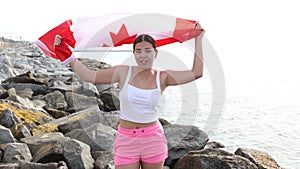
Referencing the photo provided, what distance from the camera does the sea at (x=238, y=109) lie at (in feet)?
31.3

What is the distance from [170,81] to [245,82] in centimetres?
1872

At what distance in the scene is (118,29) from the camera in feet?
16.8

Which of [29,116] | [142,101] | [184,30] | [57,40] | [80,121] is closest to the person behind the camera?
[142,101]

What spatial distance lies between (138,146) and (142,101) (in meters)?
0.43

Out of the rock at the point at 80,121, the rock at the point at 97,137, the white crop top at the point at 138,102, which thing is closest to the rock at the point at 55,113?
the rock at the point at 80,121

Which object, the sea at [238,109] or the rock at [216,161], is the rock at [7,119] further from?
the rock at [216,161]

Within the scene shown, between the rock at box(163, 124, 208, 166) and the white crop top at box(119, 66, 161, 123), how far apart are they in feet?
11.4

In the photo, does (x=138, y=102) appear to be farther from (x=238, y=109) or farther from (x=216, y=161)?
(x=238, y=109)

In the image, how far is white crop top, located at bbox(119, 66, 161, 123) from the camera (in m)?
4.06

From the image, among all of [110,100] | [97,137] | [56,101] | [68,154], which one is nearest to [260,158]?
[97,137]

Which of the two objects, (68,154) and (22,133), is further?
(22,133)

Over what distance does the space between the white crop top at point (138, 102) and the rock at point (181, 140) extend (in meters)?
3.48

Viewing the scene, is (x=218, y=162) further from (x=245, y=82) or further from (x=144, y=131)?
(x=245, y=82)

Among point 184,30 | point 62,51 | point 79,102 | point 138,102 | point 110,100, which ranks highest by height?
point 184,30
